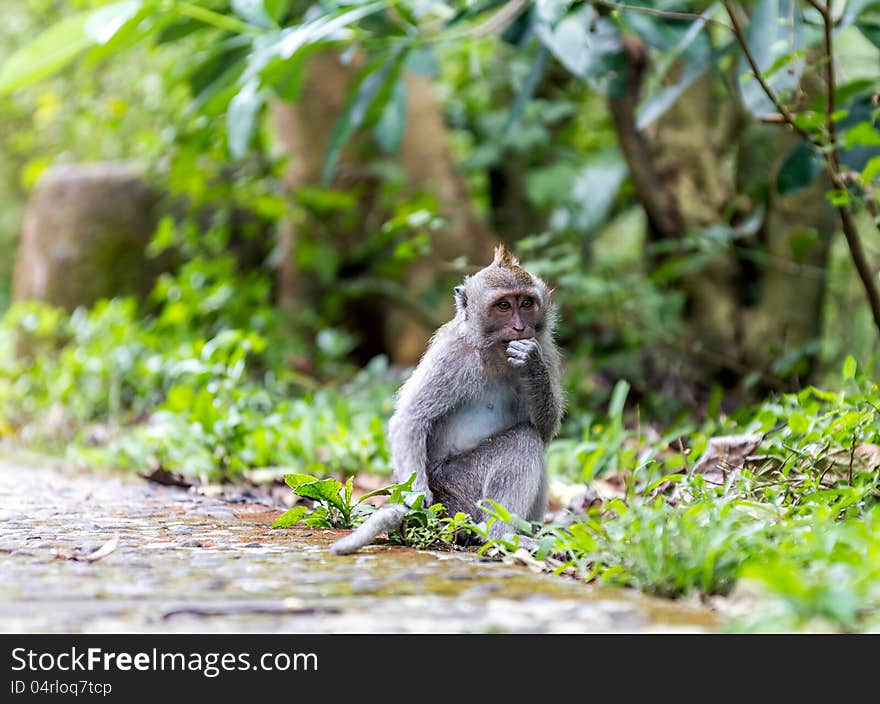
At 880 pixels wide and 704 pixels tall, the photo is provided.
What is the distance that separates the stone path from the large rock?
284 inches

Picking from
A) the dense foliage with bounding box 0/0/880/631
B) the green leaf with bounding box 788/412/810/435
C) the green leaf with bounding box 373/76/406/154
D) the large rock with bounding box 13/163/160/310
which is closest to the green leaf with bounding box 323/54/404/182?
the dense foliage with bounding box 0/0/880/631

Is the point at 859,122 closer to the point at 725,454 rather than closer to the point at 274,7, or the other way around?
the point at 725,454

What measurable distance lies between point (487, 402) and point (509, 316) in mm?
415

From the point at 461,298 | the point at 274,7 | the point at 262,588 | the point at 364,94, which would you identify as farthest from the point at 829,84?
the point at 262,588

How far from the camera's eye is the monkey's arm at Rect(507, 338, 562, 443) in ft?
14.8

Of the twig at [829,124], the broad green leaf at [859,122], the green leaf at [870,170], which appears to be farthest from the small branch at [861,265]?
the green leaf at [870,170]

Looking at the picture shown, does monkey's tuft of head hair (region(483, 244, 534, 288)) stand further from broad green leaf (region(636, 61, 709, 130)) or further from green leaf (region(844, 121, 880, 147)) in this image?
green leaf (region(844, 121, 880, 147))

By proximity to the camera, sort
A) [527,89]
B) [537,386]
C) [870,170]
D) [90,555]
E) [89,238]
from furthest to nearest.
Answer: [89,238]
[527,89]
[537,386]
[870,170]
[90,555]

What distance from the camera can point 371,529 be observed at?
3637 millimetres

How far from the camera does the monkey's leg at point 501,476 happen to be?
4285mm

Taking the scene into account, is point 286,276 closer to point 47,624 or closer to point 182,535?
point 182,535

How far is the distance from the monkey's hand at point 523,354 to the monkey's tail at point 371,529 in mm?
911
